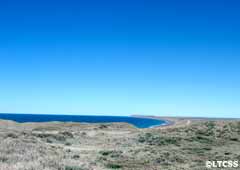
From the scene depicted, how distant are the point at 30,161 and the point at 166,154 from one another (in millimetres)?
10278

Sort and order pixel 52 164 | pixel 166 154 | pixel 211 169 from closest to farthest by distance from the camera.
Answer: pixel 52 164 → pixel 211 169 → pixel 166 154

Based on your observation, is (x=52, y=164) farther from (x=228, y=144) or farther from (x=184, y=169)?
(x=228, y=144)

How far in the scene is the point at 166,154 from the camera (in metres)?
21.6

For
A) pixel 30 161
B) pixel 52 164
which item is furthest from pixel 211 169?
pixel 30 161

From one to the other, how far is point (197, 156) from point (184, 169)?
496cm

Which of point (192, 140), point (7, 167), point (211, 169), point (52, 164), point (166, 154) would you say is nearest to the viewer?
point (7, 167)

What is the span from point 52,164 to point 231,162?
11402 millimetres

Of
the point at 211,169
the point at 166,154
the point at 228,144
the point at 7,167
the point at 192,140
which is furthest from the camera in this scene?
the point at 192,140

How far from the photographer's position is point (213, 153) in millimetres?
22438

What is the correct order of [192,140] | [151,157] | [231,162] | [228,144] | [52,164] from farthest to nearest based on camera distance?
1. [192,140]
2. [228,144]
3. [151,157]
4. [231,162]
5. [52,164]

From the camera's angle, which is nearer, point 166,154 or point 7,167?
point 7,167

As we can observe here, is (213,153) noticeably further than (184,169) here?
Yes

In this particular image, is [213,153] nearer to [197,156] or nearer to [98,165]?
[197,156]

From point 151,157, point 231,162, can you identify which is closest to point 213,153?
point 231,162
